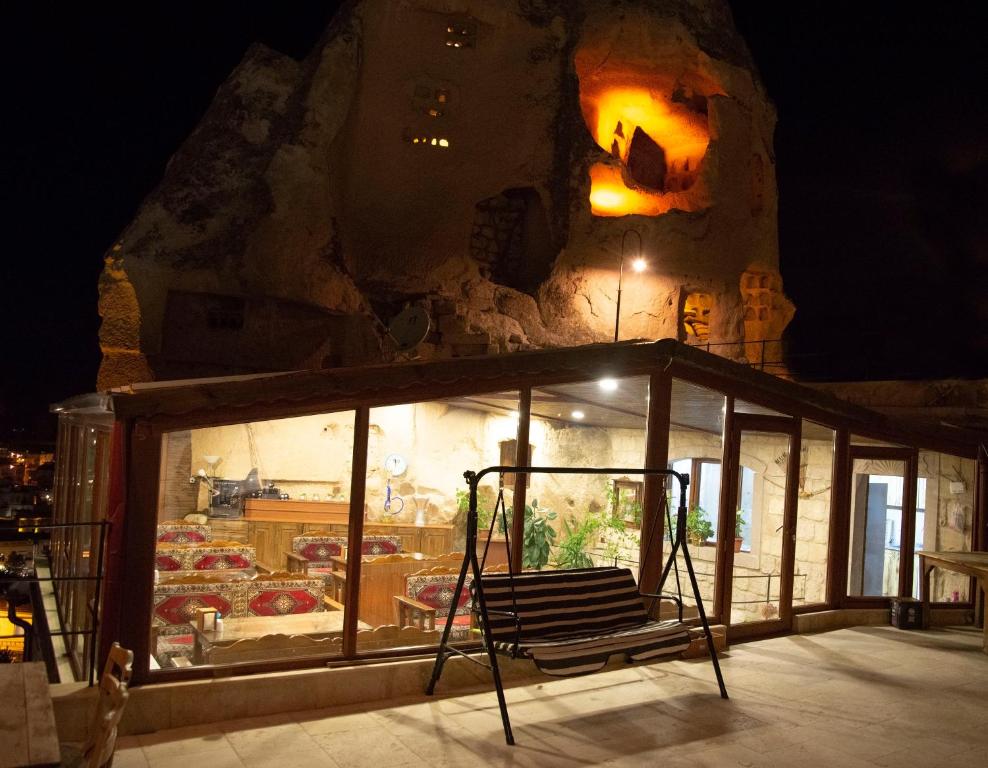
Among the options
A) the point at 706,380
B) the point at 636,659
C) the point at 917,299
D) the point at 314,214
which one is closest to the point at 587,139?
the point at 314,214

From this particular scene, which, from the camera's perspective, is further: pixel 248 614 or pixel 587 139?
pixel 587 139

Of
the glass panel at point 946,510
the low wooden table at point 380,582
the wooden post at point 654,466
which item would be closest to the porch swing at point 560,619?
the wooden post at point 654,466

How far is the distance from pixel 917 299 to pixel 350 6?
767 inches

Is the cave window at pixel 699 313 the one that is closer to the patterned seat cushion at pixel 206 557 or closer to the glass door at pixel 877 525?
the glass door at pixel 877 525

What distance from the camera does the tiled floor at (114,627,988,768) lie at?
4754mm

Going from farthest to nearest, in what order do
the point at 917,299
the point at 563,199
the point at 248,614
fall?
the point at 917,299 < the point at 563,199 < the point at 248,614

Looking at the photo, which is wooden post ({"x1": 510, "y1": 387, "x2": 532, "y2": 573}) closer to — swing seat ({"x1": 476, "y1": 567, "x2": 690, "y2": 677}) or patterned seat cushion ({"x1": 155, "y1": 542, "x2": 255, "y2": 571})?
swing seat ({"x1": 476, "y1": 567, "x2": 690, "y2": 677})

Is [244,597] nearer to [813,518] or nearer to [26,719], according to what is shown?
[26,719]

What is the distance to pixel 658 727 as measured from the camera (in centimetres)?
543

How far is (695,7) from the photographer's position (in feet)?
75.3

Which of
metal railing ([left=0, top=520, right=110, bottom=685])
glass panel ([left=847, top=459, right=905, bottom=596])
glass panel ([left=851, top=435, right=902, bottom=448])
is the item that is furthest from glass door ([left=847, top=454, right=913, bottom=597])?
metal railing ([left=0, top=520, right=110, bottom=685])

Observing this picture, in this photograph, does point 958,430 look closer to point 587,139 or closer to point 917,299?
point 587,139

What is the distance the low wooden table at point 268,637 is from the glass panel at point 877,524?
6.37 meters

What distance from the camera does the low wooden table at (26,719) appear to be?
2748 mm
